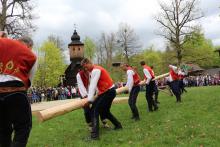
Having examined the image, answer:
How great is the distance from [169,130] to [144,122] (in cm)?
208

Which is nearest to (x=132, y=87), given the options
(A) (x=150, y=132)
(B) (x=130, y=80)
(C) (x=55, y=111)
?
(B) (x=130, y=80)

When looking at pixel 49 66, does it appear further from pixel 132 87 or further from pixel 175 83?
pixel 132 87

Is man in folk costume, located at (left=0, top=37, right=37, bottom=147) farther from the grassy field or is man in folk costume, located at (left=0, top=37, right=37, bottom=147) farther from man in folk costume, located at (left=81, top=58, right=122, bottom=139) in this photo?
man in folk costume, located at (left=81, top=58, right=122, bottom=139)

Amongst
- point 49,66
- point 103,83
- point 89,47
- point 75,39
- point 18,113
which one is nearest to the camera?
point 18,113

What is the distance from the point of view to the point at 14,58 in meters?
5.75

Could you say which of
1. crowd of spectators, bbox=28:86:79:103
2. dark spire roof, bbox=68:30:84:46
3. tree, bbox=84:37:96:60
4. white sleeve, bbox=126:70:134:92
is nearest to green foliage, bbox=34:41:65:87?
dark spire roof, bbox=68:30:84:46

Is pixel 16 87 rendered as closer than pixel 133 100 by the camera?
Yes

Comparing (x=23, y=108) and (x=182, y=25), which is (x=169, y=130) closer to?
(x=23, y=108)

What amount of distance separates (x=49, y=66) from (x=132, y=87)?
62.9 m

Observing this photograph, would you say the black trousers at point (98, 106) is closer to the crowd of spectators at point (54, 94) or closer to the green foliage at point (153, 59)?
the crowd of spectators at point (54, 94)

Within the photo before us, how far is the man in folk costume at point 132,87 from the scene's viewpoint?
12414 millimetres

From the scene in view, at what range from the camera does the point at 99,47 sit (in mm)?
84625

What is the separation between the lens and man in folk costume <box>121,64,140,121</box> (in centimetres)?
1241

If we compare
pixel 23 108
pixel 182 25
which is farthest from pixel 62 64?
pixel 23 108
